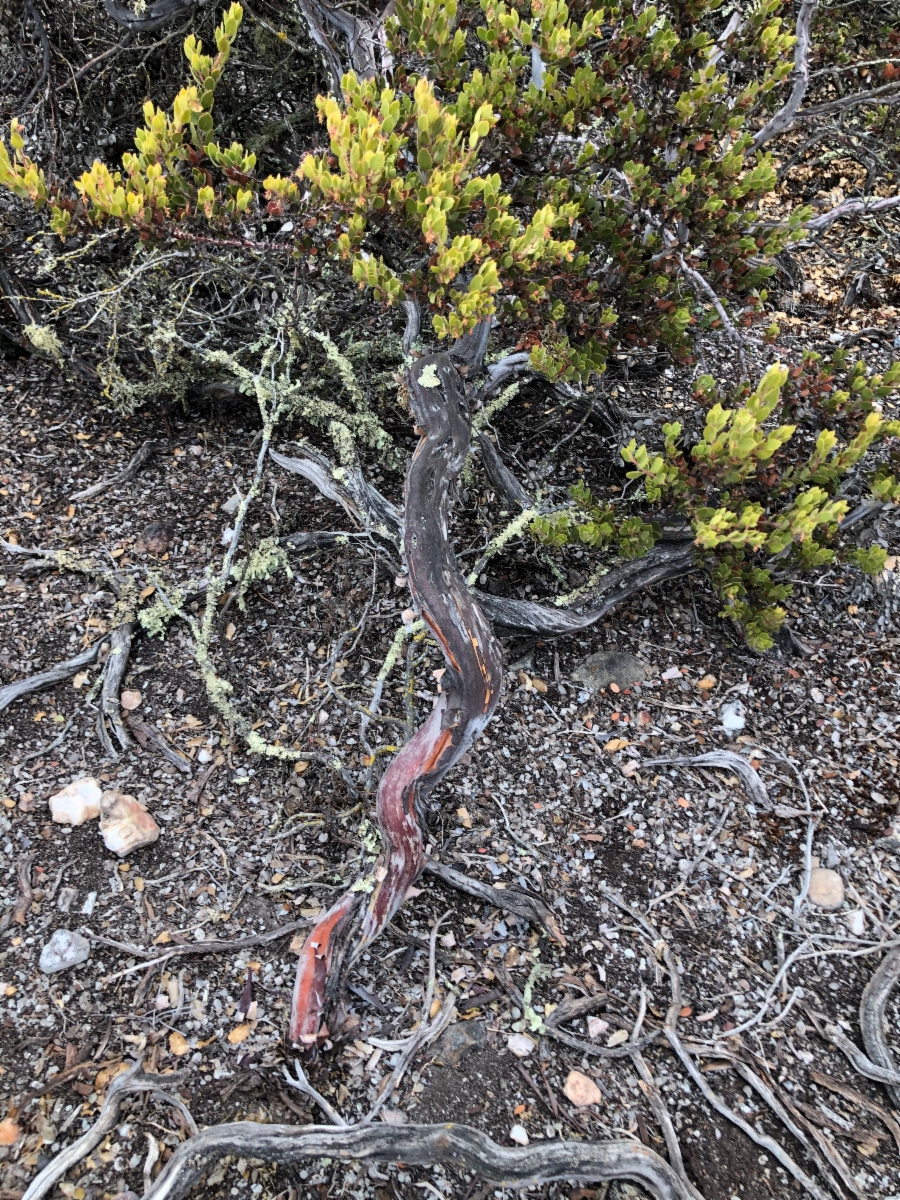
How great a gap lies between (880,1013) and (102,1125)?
6.35ft

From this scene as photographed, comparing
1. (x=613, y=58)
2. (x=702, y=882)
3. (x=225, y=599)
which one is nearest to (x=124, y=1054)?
(x=225, y=599)

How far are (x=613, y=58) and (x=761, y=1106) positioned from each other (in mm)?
2941

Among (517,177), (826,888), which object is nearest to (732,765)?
(826,888)

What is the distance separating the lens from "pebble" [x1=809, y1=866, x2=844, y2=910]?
224 centimetres

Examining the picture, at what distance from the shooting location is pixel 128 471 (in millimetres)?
3119

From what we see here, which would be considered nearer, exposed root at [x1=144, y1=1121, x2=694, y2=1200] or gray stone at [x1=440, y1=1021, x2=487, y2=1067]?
exposed root at [x1=144, y1=1121, x2=694, y2=1200]

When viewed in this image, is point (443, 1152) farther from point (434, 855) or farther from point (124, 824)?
point (124, 824)

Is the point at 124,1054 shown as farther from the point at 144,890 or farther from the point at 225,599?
the point at 225,599

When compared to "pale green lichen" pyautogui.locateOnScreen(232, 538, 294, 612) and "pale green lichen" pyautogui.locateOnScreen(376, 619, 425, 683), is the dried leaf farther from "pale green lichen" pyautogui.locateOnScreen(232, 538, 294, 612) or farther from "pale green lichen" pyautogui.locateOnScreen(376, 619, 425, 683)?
"pale green lichen" pyautogui.locateOnScreen(232, 538, 294, 612)

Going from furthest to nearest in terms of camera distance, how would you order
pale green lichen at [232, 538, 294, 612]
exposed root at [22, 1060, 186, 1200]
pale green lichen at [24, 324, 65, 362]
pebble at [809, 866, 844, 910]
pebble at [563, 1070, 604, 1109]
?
1. pale green lichen at [24, 324, 65, 362]
2. pale green lichen at [232, 538, 294, 612]
3. pebble at [809, 866, 844, 910]
4. pebble at [563, 1070, 604, 1109]
5. exposed root at [22, 1060, 186, 1200]

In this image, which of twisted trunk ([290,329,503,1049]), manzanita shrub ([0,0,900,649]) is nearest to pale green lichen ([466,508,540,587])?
manzanita shrub ([0,0,900,649])

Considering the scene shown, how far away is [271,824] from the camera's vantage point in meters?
2.28

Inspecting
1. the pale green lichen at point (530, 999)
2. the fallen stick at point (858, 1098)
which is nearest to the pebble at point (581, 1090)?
the pale green lichen at point (530, 999)

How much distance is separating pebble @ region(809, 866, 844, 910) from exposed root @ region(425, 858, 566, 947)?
2.57ft
